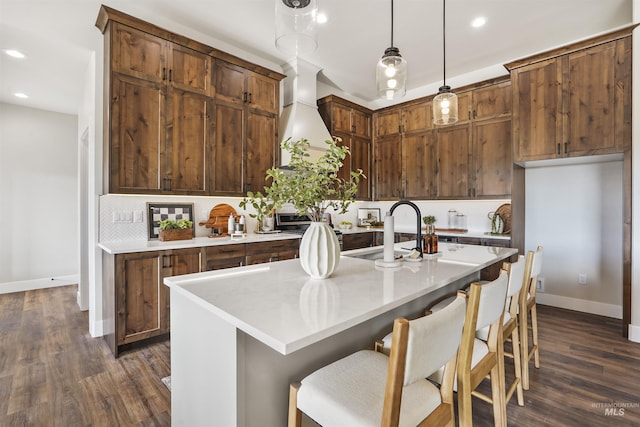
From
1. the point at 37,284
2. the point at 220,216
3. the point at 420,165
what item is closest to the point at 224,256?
the point at 220,216

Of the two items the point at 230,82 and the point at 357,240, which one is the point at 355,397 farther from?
the point at 357,240

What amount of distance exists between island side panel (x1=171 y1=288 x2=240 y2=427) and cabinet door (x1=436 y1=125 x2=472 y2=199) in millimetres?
3931

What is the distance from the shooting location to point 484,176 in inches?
159

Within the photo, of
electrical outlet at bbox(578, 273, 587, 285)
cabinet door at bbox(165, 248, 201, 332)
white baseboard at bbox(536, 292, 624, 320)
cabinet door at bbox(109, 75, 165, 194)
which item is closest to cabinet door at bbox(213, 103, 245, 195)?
cabinet door at bbox(109, 75, 165, 194)

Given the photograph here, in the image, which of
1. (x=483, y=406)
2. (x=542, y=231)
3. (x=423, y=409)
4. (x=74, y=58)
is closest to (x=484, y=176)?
(x=542, y=231)

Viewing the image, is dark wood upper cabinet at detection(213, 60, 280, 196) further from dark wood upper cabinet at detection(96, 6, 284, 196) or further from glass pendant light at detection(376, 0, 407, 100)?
glass pendant light at detection(376, 0, 407, 100)

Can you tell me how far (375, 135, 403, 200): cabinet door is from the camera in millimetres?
4949

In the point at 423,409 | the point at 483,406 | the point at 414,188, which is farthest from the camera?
the point at 414,188

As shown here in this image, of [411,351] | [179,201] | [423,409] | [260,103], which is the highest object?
[260,103]

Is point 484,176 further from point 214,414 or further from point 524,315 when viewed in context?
point 214,414

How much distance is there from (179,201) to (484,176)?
380 cm

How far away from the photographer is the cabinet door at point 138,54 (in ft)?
8.91

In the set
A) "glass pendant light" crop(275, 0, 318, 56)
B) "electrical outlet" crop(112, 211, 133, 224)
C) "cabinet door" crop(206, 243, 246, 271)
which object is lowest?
"cabinet door" crop(206, 243, 246, 271)

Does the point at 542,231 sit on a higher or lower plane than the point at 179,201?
lower
